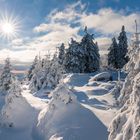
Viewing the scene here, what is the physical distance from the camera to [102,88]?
146 ft

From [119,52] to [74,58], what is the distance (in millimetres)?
14025

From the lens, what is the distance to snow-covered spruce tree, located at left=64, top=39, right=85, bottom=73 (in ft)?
217

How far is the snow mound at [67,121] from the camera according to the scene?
859 inches

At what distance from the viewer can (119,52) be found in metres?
73.1

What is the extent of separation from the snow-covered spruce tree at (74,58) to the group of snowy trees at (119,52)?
10.1 meters

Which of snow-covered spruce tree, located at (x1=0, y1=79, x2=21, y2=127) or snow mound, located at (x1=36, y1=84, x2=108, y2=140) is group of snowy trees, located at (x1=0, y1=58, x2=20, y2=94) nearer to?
snow-covered spruce tree, located at (x1=0, y1=79, x2=21, y2=127)

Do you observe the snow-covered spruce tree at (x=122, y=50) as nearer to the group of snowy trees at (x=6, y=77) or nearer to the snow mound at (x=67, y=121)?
the group of snowy trees at (x=6, y=77)

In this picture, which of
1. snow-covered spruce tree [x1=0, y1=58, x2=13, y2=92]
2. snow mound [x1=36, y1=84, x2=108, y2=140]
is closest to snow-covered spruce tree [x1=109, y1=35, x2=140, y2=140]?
snow mound [x1=36, y1=84, x2=108, y2=140]

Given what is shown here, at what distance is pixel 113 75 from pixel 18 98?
91.2 feet

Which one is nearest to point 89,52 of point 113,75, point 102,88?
point 113,75

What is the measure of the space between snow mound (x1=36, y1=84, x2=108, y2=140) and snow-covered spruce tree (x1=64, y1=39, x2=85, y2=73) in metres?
40.1

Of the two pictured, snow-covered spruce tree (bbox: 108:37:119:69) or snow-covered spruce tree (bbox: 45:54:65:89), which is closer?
snow-covered spruce tree (bbox: 45:54:65:89)

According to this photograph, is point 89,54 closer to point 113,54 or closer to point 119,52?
point 113,54

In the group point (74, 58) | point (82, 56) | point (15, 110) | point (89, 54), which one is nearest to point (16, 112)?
point (15, 110)
